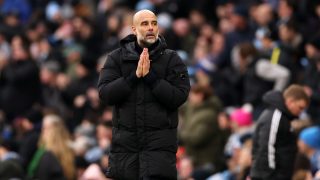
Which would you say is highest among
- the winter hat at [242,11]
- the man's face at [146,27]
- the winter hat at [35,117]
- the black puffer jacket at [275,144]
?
the winter hat at [242,11]

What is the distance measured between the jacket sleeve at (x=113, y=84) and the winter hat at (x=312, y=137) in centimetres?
411

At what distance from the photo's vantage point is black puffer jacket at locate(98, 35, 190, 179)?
9000mm

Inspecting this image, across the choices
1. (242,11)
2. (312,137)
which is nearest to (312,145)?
(312,137)

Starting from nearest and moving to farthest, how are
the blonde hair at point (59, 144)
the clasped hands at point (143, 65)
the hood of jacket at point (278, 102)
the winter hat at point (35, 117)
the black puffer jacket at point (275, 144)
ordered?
the clasped hands at point (143, 65) → the black puffer jacket at point (275, 144) → the hood of jacket at point (278, 102) → the blonde hair at point (59, 144) → the winter hat at point (35, 117)

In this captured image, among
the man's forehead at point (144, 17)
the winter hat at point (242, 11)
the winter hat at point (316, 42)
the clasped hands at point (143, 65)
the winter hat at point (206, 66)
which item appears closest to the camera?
the clasped hands at point (143, 65)

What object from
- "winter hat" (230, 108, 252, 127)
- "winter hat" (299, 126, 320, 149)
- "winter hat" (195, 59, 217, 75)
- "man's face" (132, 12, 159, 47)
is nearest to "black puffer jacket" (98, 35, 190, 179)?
"man's face" (132, 12, 159, 47)

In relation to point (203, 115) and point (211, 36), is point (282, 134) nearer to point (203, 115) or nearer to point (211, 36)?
point (203, 115)

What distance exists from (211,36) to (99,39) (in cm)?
279

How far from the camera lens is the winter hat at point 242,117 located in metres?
14.9

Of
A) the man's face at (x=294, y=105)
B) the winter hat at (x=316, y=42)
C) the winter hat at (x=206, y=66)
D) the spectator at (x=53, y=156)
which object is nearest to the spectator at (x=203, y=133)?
the winter hat at (x=316, y=42)

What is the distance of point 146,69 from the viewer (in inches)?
351

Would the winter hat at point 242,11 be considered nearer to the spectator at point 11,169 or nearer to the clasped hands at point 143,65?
the spectator at point 11,169

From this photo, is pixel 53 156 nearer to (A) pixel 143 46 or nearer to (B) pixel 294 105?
(B) pixel 294 105

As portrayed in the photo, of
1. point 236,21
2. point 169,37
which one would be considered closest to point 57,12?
point 169,37
